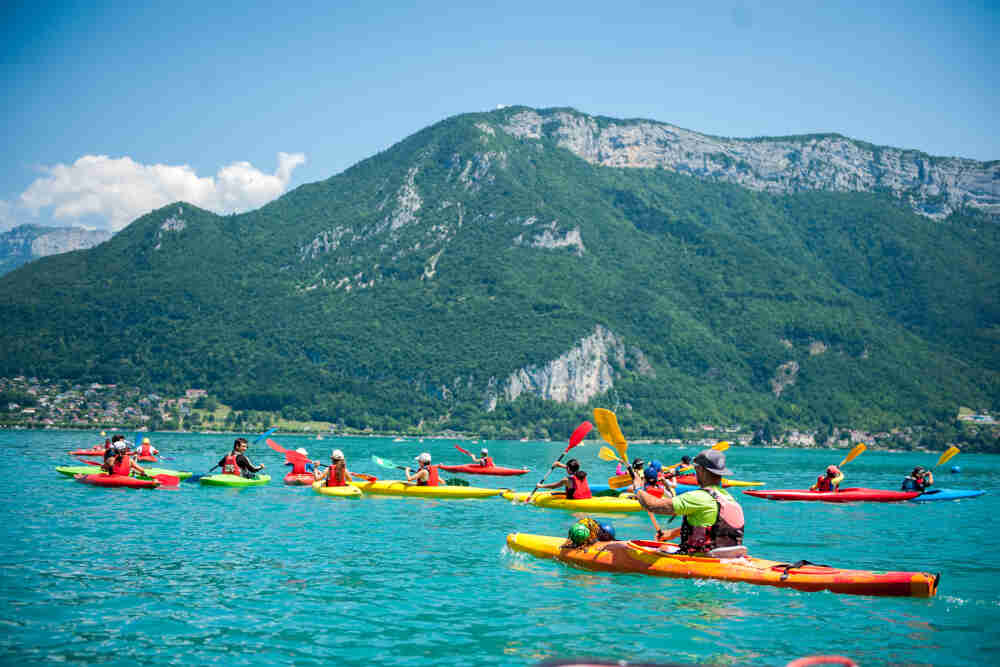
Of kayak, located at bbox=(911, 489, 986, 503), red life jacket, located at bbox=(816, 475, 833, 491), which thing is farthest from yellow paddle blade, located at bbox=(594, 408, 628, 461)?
kayak, located at bbox=(911, 489, 986, 503)

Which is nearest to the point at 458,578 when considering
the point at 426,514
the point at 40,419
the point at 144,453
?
the point at 426,514

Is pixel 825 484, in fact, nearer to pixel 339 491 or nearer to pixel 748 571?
pixel 339 491

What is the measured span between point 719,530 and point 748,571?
0.87 meters

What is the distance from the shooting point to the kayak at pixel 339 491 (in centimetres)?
3055

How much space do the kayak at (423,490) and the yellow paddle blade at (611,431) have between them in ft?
43.3

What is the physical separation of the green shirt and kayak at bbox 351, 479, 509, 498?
17.5m

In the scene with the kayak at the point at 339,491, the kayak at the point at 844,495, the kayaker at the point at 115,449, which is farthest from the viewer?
the kayak at the point at 844,495

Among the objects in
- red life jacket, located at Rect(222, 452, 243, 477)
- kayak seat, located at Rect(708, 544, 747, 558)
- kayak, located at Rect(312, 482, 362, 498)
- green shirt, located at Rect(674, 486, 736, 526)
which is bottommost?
kayak, located at Rect(312, 482, 362, 498)

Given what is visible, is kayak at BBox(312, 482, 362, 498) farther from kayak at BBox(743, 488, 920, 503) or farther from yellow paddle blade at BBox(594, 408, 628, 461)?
kayak at BBox(743, 488, 920, 503)

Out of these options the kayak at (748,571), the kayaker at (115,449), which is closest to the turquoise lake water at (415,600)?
the kayak at (748,571)

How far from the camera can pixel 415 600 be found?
48.2 ft

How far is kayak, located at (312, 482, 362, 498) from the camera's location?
3055 centimetres

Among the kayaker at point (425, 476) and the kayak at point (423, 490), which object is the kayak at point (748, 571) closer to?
the kayak at point (423, 490)

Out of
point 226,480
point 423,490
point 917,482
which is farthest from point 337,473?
point 917,482
